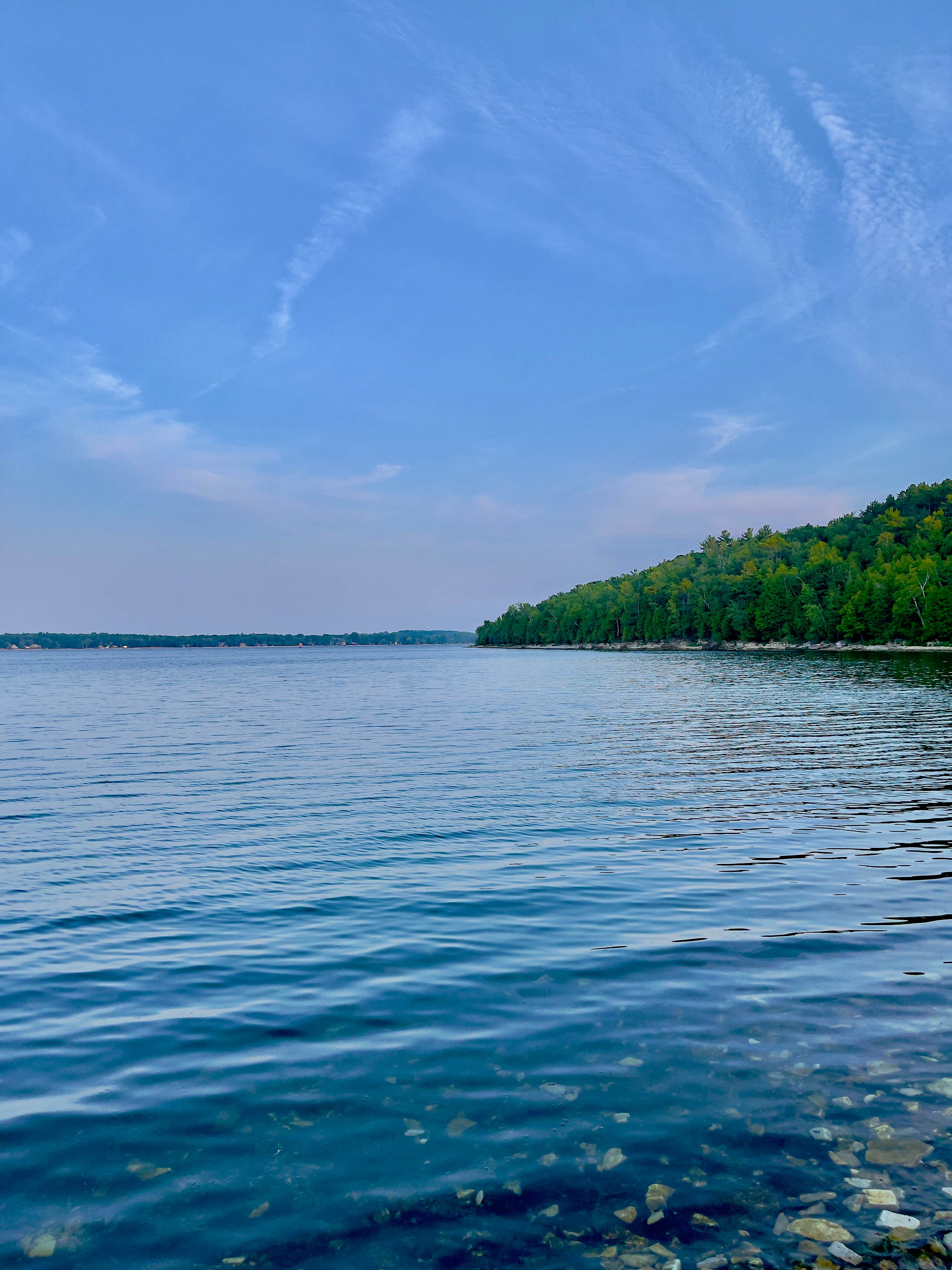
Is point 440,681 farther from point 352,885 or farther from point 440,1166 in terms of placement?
point 440,1166

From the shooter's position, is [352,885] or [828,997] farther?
[352,885]

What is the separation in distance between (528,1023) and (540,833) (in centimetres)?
1163

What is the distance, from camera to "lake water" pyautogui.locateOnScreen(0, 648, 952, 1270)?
6758mm

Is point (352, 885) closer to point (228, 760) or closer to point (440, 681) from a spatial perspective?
point (228, 760)

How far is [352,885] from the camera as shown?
17.1 metres

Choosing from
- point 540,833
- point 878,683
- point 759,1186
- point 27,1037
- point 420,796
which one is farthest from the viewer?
point 878,683

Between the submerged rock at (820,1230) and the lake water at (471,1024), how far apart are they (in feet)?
0.30

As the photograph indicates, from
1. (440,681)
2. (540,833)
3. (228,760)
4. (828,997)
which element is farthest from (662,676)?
(828,997)

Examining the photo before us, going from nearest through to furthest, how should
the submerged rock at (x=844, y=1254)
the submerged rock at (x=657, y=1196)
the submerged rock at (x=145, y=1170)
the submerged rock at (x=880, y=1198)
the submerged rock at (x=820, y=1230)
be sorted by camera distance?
the submerged rock at (x=844, y=1254) < the submerged rock at (x=820, y=1230) < the submerged rock at (x=880, y=1198) < the submerged rock at (x=657, y=1196) < the submerged rock at (x=145, y=1170)

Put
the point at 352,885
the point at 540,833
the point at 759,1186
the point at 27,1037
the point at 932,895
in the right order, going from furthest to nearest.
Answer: the point at 540,833, the point at 352,885, the point at 932,895, the point at 27,1037, the point at 759,1186

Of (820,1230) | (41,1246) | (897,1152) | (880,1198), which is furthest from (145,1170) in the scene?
(897,1152)

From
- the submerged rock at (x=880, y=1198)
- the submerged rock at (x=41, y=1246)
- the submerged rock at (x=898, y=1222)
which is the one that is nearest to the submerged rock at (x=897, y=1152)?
the submerged rock at (x=880, y=1198)

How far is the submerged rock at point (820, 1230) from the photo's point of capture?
629cm

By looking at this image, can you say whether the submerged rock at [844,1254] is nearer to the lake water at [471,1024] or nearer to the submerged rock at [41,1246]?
the lake water at [471,1024]
